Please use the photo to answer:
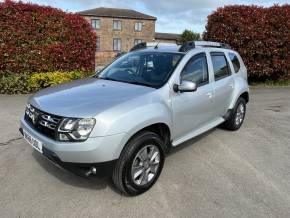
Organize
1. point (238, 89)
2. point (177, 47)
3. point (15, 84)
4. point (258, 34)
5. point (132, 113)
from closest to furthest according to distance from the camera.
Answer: point (132, 113) → point (177, 47) → point (238, 89) → point (15, 84) → point (258, 34)

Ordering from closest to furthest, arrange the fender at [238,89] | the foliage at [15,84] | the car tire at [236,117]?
the fender at [238,89]
the car tire at [236,117]
the foliage at [15,84]

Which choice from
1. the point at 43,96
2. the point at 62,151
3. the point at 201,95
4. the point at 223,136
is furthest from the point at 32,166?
the point at 223,136

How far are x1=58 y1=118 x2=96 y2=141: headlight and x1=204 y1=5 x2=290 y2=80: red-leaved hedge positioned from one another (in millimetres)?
10422

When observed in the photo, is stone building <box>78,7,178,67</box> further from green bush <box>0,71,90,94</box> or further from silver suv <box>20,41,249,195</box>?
silver suv <box>20,41,249,195</box>

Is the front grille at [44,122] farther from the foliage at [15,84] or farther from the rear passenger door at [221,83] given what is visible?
the foliage at [15,84]

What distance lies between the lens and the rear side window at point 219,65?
522 centimetres

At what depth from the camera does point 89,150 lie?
125 inches

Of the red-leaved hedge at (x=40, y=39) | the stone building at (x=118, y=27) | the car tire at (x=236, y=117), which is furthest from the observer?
the stone building at (x=118, y=27)

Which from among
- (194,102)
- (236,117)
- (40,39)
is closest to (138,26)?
(40,39)

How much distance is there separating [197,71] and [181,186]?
178 centimetres

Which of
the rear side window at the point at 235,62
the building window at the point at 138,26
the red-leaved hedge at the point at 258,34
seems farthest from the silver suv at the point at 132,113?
the building window at the point at 138,26

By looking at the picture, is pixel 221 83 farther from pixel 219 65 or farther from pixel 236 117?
pixel 236 117

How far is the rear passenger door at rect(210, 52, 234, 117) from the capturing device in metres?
5.15

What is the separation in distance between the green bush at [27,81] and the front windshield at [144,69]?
4992mm
